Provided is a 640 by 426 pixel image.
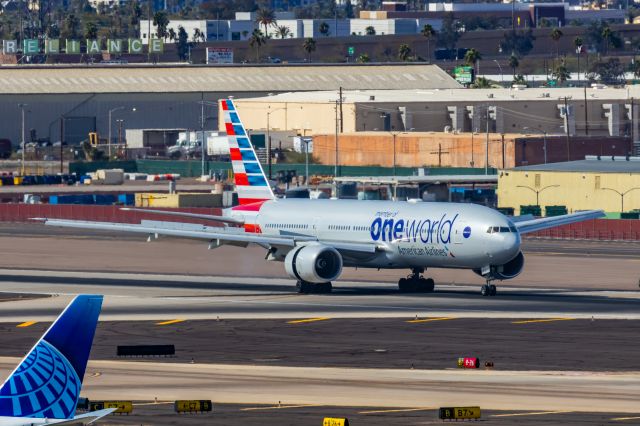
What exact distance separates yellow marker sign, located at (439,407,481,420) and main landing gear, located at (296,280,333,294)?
120 ft

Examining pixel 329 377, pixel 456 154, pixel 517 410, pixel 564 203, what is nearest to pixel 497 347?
pixel 329 377

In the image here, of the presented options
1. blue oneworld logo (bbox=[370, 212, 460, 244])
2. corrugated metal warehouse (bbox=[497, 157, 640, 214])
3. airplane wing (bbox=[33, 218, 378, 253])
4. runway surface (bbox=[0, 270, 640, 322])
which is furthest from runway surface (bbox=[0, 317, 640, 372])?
corrugated metal warehouse (bbox=[497, 157, 640, 214])

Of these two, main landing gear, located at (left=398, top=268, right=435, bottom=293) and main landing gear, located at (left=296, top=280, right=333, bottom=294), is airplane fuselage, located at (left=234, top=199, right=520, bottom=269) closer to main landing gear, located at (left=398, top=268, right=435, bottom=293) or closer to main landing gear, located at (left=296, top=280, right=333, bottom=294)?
main landing gear, located at (left=398, top=268, right=435, bottom=293)

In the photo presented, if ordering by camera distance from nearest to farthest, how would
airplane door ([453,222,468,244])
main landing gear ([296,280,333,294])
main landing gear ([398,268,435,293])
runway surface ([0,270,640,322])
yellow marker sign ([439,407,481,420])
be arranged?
yellow marker sign ([439,407,481,420])
runway surface ([0,270,640,322])
airplane door ([453,222,468,244])
main landing gear ([296,280,333,294])
main landing gear ([398,268,435,293])

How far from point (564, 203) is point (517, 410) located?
313 ft

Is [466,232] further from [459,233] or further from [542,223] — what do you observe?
[542,223]

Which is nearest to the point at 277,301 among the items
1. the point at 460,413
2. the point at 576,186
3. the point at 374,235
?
the point at 374,235

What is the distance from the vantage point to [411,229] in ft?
245

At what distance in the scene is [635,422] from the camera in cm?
3919

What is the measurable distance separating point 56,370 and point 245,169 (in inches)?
2299

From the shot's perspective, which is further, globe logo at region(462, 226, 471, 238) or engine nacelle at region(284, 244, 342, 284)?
engine nacelle at region(284, 244, 342, 284)

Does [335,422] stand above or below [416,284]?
above

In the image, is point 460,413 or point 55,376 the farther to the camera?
point 460,413

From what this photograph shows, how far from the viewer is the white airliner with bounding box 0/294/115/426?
84.3 feet
